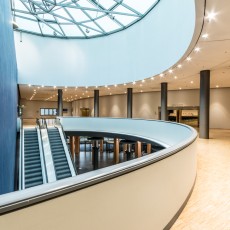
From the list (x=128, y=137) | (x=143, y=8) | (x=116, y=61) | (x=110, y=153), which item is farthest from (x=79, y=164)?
(x=143, y=8)

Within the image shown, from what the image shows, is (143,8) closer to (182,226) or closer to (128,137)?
(128,137)

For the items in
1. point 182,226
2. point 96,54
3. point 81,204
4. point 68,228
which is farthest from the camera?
point 96,54

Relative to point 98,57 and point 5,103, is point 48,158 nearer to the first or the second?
point 5,103

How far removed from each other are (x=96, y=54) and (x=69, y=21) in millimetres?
4416

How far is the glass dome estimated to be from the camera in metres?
16.4

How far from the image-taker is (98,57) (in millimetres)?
23016

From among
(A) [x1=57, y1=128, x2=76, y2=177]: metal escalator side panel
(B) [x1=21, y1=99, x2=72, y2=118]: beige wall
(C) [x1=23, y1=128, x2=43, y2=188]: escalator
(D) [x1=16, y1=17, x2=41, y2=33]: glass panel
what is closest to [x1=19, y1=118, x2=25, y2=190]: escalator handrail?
(C) [x1=23, y1=128, x2=43, y2=188]: escalator

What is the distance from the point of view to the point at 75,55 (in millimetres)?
23734

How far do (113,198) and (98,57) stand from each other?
71.5 ft

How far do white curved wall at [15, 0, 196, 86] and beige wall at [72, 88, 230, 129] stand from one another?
24.4ft

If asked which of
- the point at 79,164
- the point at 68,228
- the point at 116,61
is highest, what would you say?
the point at 116,61

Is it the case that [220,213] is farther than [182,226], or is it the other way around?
[220,213]

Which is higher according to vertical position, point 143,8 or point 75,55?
point 143,8

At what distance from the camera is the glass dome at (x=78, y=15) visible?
1639 cm
